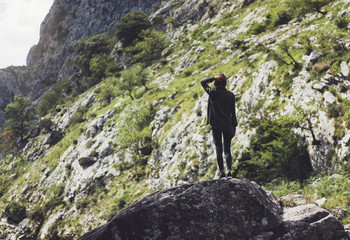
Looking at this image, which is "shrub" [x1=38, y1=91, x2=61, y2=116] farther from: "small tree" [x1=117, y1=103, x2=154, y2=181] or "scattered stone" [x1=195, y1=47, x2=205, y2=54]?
"small tree" [x1=117, y1=103, x2=154, y2=181]

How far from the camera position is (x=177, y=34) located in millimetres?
61531

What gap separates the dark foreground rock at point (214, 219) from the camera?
13.1 ft

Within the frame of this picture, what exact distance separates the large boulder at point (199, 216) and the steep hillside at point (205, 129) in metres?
2.99

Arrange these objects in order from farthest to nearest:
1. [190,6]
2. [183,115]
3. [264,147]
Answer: [190,6] → [183,115] → [264,147]

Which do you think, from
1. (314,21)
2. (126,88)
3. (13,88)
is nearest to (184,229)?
(314,21)

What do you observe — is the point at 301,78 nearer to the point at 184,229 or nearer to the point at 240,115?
the point at 240,115

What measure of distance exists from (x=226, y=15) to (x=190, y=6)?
2325cm

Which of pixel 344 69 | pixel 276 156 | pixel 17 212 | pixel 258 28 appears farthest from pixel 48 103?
pixel 344 69

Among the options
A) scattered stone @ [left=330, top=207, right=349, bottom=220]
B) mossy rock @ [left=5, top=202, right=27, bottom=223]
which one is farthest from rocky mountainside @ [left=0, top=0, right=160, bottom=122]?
scattered stone @ [left=330, top=207, right=349, bottom=220]

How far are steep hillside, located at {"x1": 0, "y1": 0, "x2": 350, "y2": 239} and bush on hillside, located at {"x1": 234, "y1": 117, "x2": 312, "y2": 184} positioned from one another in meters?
0.05

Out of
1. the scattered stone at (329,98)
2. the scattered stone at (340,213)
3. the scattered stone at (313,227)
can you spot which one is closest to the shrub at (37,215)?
the scattered stone at (313,227)

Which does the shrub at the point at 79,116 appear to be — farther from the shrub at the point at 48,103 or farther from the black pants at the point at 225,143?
the black pants at the point at 225,143

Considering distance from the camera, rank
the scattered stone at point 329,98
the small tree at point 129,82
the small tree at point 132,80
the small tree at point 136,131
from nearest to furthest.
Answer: the scattered stone at point 329,98 < the small tree at point 136,131 < the small tree at point 132,80 < the small tree at point 129,82

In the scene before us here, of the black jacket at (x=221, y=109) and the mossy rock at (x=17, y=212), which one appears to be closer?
the black jacket at (x=221, y=109)
